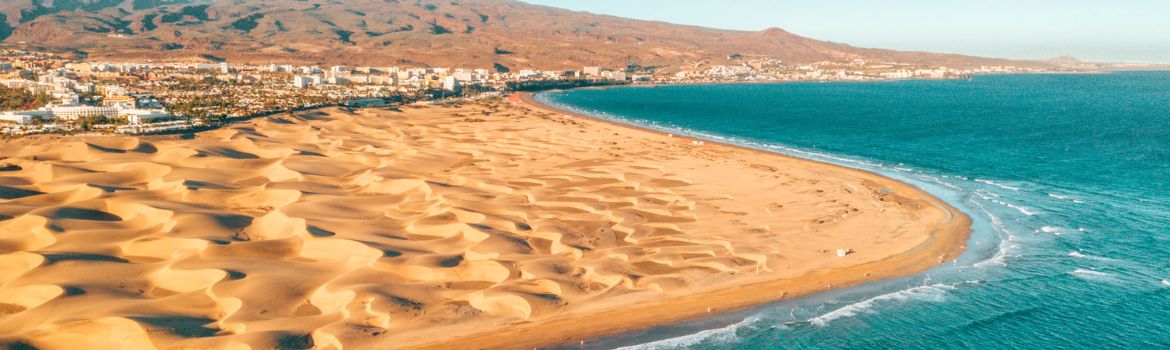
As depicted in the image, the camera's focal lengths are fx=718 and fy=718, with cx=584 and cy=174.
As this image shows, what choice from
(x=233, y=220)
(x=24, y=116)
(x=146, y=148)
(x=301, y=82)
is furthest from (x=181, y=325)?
(x=301, y=82)

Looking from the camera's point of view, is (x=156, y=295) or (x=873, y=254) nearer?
(x=156, y=295)

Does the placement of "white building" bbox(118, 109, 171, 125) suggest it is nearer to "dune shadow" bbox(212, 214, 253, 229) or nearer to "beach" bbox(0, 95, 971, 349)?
"beach" bbox(0, 95, 971, 349)

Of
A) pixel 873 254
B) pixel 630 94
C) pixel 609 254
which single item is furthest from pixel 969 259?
pixel 630 94

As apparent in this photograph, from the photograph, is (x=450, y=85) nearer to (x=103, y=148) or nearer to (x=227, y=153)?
(x=227, y=153)

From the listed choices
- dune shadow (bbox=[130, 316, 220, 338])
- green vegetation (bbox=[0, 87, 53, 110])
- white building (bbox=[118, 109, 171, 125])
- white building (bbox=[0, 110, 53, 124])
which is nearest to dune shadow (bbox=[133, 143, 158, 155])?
white building (bbox=[118, 109, 171, 125])

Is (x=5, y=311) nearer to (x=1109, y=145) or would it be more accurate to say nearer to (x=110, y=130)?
(x=110, y=130)

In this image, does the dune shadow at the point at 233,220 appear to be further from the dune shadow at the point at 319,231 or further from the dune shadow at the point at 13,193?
the dune shadow at the point at 13,193
